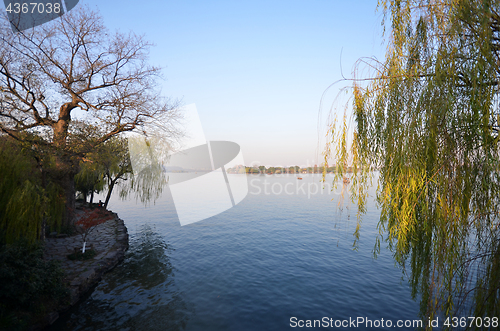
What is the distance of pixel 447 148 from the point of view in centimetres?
365

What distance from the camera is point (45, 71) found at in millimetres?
12680

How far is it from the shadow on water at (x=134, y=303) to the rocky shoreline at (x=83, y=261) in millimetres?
284

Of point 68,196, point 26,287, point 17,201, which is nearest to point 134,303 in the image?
point 26,287

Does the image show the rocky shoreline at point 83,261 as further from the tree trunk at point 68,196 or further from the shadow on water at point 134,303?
the tree trunk at point 68,196

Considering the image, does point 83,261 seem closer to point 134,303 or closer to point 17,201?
point 17,201

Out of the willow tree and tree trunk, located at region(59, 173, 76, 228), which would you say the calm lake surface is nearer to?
the willow tree

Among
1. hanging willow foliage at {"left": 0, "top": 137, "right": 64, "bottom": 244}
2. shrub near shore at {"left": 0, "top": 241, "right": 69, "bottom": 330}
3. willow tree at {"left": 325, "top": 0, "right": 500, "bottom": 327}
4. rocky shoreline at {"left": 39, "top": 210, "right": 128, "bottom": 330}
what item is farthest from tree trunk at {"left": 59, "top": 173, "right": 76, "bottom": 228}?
willow tree at {"left": 325, "top": 0, "right": 500, "bottom": 327}

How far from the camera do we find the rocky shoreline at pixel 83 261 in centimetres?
845

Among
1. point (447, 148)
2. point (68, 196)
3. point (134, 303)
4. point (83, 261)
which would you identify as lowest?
point (134, 303)

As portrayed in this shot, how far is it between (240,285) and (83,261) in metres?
6.96

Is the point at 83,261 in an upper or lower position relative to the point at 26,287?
lower

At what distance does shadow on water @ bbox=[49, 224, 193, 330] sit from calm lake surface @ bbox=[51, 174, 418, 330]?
0.03 metres

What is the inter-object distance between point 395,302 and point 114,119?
1626cm

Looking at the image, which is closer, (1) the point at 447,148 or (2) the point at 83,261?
(1) the point at 447,148
